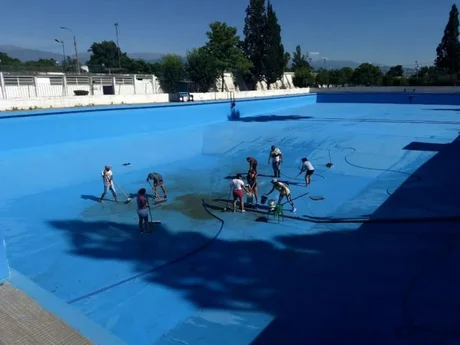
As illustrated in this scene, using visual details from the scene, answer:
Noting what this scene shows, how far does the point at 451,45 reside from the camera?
4516cm

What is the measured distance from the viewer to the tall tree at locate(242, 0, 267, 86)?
138ft

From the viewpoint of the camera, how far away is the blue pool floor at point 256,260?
5.25 metres

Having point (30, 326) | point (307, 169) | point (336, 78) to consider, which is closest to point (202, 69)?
point (336, 78)

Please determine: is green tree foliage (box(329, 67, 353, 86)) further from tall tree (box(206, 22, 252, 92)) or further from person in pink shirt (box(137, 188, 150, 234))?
person in pink shirt (box(137, 188, 150, 234))

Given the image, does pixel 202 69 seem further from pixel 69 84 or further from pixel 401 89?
pixel 401 89

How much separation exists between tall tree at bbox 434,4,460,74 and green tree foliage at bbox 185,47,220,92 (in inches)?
1179

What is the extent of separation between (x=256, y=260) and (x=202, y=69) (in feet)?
101

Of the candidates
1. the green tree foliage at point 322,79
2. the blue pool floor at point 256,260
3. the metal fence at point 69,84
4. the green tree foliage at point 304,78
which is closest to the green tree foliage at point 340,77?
the green tree foliage at point 322,79

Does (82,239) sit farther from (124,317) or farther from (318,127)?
(318,127)

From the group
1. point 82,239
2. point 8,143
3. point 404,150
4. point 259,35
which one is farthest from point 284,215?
point 259,35

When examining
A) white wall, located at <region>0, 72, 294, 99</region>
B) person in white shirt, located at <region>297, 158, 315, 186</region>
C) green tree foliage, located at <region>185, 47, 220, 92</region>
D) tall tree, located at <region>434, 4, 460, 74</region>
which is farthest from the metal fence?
tall tree, located at <region>434, 4, 460, 74</region>

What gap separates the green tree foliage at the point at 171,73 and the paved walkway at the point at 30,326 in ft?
106

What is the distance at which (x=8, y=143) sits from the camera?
1814cm

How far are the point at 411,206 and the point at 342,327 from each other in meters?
5.74
